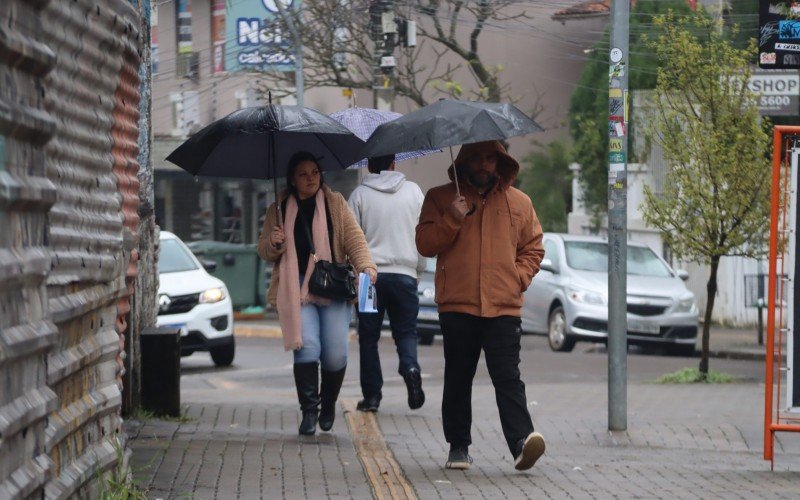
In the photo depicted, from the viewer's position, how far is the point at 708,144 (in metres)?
14.3

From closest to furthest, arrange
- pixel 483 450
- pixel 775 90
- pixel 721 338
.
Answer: pixel 483 450 < pixel 775 90 < pixel 721 338

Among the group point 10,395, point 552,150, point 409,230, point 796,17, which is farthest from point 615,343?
point 552,150

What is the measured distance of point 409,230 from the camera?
10922 mm

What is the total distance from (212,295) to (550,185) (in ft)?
58.4

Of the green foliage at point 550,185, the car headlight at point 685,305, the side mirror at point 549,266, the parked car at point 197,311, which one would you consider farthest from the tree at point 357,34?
the parked car at point 197,311

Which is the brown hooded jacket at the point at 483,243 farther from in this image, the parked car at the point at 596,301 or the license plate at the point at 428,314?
the license plate at the point at 428,314

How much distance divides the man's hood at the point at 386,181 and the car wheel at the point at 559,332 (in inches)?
390

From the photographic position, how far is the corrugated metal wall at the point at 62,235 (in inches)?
180

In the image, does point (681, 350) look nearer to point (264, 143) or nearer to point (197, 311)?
point (197, 311)

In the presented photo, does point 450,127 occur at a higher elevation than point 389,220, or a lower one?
higher

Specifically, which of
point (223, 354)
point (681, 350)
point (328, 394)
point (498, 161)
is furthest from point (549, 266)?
point (498, 161)

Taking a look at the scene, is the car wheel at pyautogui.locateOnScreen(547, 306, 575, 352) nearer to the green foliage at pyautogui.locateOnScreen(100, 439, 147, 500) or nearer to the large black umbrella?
the large black umbrella

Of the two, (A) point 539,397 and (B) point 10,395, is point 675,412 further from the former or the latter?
(B) point 10,395

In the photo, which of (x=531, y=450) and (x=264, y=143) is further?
(x=264, y=143)
